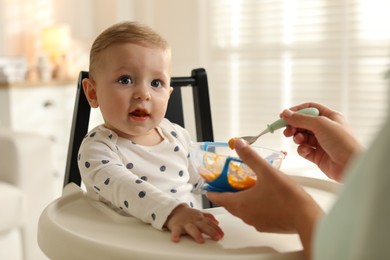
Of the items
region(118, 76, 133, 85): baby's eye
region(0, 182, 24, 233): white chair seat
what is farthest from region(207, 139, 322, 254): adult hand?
region(0, 182, 24, 233): white chair seat

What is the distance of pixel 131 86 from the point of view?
1.14m

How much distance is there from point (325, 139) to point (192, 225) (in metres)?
0.32

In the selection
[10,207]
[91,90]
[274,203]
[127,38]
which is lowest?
[10,207]

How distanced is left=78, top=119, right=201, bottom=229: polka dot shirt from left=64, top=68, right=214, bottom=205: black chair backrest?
226 mm

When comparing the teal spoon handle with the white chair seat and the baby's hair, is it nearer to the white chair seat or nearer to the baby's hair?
the baby's hair

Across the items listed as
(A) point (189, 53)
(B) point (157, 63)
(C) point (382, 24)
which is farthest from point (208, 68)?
(B) point (157, 63)

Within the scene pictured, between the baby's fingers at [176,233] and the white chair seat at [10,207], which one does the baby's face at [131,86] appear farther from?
the white chair seat at [10,207]

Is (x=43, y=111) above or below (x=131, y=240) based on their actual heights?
below

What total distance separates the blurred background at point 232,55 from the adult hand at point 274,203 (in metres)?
2.56

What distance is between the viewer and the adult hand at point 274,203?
30.5 inches

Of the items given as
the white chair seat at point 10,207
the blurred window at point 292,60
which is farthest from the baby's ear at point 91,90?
the blurred window at point 292,60

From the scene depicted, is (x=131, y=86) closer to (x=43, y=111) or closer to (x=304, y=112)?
(x=304, y=112)

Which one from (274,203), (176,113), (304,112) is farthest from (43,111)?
(274,203)

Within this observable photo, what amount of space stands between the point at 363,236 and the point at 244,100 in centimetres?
348
